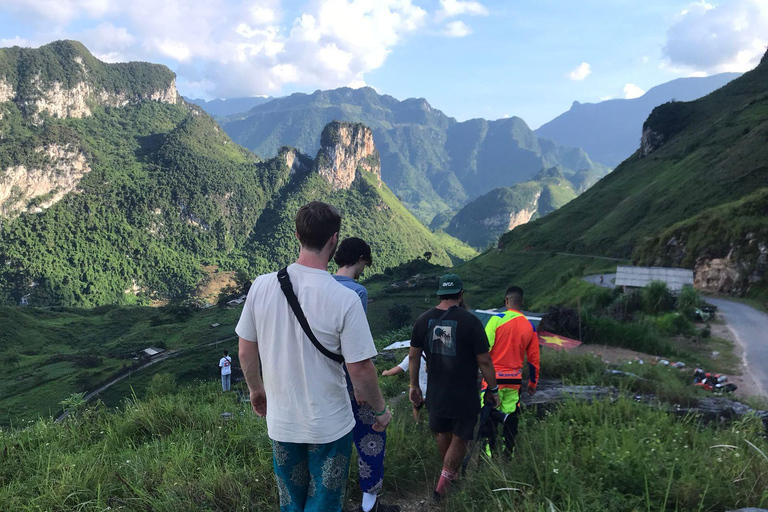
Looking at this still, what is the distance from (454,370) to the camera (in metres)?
3.31

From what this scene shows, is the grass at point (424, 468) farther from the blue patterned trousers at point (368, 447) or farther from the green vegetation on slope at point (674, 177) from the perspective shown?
the green vegetation on slope at point (674, 177)

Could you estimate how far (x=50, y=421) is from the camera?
15.6 ft

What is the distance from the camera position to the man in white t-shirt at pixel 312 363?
207 centimetres

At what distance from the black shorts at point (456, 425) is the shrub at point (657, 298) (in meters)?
18.7

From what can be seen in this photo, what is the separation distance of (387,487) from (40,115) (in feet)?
587

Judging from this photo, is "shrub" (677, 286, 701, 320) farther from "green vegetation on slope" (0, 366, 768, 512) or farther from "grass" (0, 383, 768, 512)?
"grass" (0, 383, 768, 512)

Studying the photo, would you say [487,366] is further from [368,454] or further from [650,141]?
[650,141]

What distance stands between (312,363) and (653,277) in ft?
78.9

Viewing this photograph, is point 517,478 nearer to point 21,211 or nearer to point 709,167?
point 709,167

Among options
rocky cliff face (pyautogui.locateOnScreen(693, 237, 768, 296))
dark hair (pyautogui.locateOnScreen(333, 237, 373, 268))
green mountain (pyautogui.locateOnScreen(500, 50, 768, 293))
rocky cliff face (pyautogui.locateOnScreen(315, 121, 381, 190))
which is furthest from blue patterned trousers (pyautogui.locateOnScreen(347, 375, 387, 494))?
rocky cliff face (pyautogui.locateOnScreen(315, 121, 381, 190))

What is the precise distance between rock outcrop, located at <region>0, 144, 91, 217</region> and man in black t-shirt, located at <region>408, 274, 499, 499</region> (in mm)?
136668

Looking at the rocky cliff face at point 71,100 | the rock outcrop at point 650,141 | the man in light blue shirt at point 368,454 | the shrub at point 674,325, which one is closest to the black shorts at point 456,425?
the man in light blue shirt at point 368,454

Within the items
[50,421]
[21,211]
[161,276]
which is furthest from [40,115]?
[50,421]

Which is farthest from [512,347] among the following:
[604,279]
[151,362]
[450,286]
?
[151,362]
